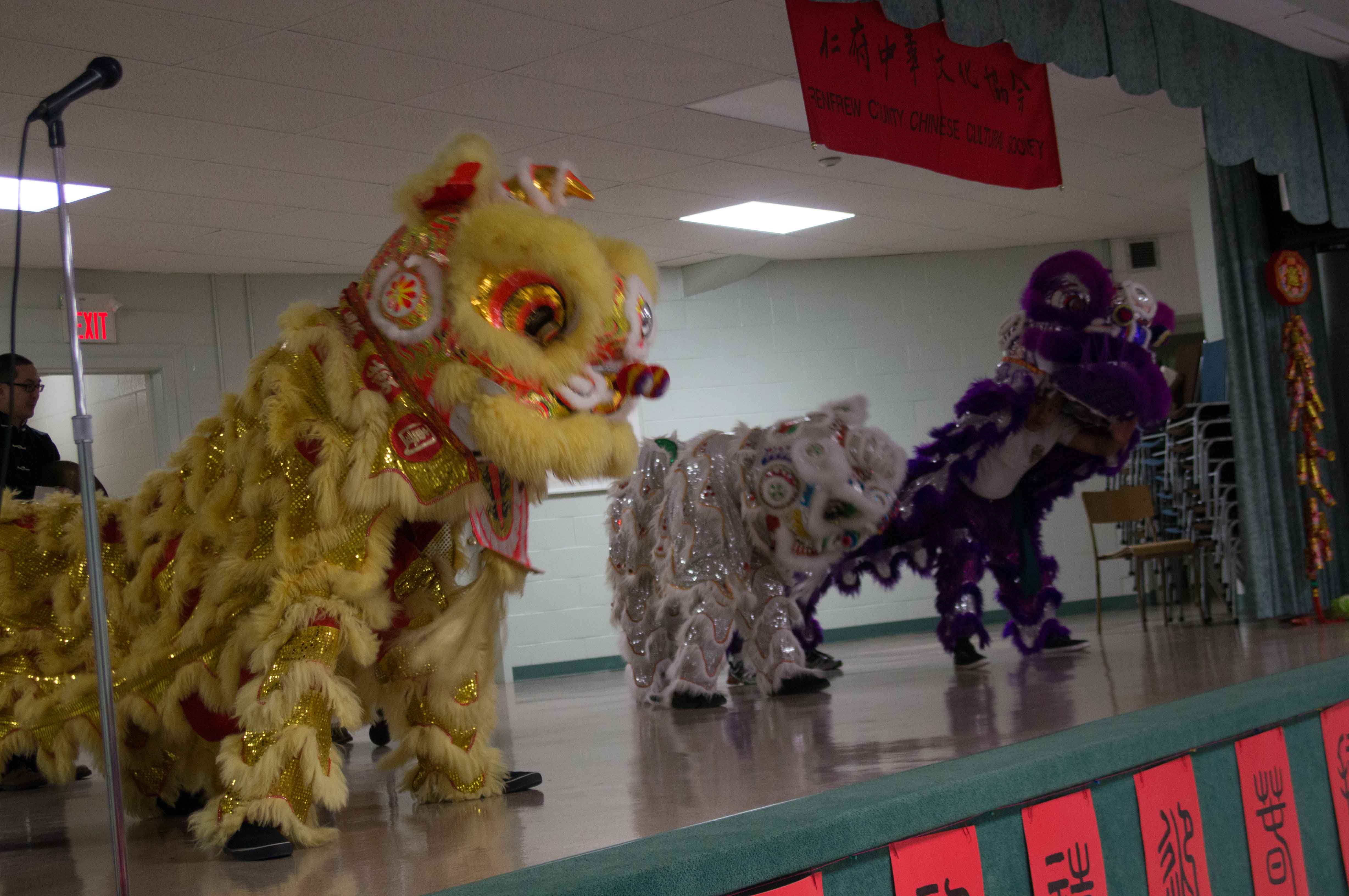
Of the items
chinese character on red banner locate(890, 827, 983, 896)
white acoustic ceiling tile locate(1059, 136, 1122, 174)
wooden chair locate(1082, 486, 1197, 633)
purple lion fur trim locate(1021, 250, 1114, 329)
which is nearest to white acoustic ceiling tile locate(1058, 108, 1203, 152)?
white acoustic ceiling tile locate(1059, 136, 1122, 174)

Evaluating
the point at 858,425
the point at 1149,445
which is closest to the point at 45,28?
the point at 858,425

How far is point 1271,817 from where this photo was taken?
2727 mm

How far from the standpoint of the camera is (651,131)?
564cm

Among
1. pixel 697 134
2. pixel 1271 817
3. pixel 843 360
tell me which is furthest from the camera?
Answer: pixel 843 360

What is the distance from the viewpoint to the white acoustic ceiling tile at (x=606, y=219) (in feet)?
22.3

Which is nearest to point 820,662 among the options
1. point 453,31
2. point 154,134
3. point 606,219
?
point 453,31

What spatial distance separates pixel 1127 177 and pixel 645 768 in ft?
18.9

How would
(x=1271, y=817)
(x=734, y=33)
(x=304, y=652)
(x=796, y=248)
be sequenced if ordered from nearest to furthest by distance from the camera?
(x=304, y=652), (x=1271, y=817), (x=734, y=33), (x=796, y=248)

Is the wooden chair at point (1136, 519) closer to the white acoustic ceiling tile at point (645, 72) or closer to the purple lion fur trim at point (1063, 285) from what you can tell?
the purple lion fur trim at point (1063, 285)

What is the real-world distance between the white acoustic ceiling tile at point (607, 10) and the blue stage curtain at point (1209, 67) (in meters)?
1.15

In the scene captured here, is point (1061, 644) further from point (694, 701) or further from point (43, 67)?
point (43, 67)

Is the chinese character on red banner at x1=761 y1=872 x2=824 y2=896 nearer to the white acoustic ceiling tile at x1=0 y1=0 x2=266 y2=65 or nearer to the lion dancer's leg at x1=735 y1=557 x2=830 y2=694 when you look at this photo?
the lion dancer's leg at x1=735 y1=557 x2=830 y2=694

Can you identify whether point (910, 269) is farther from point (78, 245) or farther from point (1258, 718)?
point (1258, 718)

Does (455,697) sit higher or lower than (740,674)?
higher
